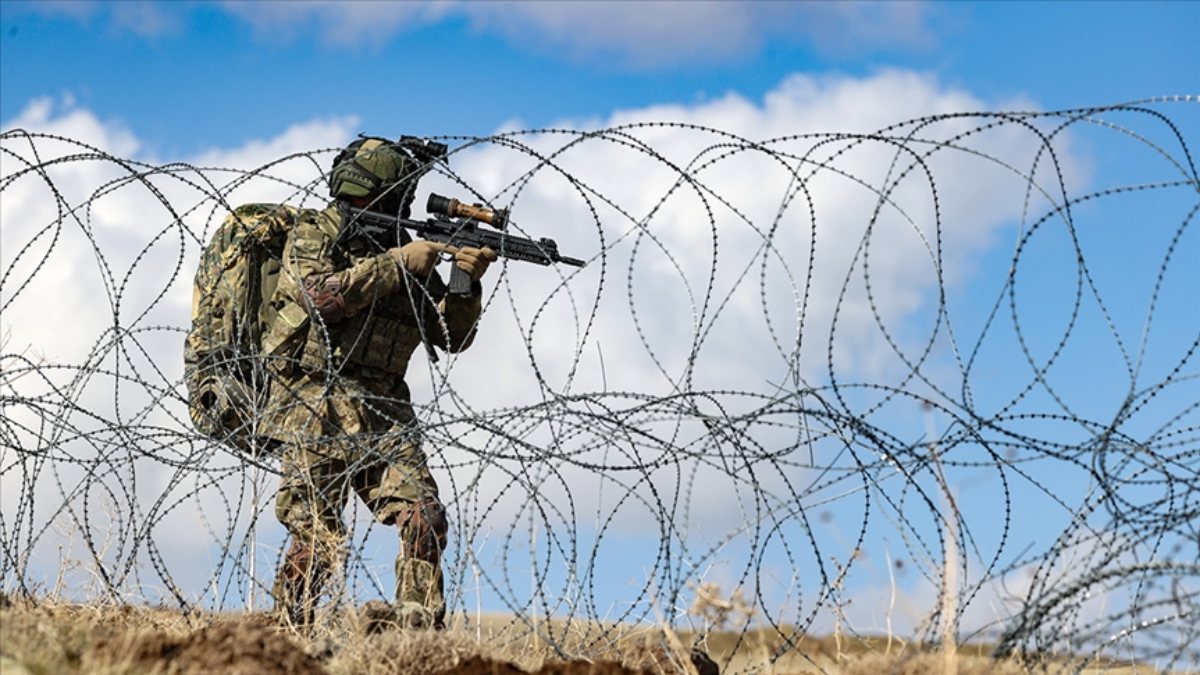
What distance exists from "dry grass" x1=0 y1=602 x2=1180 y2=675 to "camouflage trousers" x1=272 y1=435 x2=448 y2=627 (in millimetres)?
296

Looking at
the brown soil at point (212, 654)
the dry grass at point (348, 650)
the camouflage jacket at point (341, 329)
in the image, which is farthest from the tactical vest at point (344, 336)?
the brown soil at point (212, 654)

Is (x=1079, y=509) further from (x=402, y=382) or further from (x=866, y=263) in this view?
(x=402, y=382)

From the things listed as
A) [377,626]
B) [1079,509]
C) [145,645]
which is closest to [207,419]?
[377,626]

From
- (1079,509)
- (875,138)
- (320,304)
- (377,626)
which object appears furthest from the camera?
(320,304)

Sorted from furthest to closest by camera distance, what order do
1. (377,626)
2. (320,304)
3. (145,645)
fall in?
(320,304)
(377,626)
(145,645)

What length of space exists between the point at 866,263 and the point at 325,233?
3281 millimetres

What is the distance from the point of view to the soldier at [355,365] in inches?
321

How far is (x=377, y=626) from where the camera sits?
23.9 ft

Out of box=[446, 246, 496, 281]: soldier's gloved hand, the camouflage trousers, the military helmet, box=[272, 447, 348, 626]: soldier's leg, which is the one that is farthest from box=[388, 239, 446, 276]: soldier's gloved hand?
box=[272, 447, 348, 626]: soldier's leg

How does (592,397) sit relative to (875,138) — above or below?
below

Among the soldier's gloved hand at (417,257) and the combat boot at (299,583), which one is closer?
the combat boot at (299,583)

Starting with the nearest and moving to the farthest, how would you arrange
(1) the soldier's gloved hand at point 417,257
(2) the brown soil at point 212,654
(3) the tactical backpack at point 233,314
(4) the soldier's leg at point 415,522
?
1. (2) the brown soil at point 212,654
2. (4) the soldier's leg at point 415,522
3. (1) the soldier's gloved hand at point 417,257
4. (3) the tactical backpack at point 233,314

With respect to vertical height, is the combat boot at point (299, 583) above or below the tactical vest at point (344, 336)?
below

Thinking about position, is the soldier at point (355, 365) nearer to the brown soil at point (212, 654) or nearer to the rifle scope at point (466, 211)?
the rifle scope at point (466, 211)
